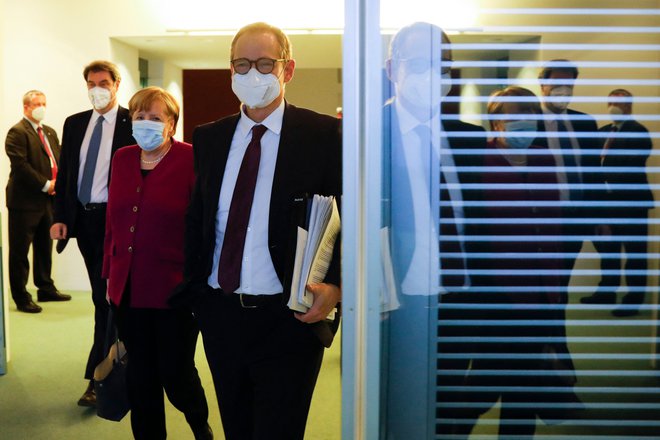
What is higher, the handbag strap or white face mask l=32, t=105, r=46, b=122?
white face mask l=32, t=105, r=46, b=122

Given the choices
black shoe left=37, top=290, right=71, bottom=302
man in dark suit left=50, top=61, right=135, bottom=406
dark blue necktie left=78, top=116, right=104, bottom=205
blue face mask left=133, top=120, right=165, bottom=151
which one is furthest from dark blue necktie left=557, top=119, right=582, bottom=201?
black shoe left=37, top=290, right=71, bottom=302

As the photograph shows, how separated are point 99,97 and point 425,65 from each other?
9.17ft

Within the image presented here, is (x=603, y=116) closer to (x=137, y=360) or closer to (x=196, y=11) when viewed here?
(x=137, y=360)

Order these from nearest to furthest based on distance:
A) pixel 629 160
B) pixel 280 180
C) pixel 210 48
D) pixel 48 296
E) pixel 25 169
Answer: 1. pixel 629 160
2. pixel 280 180
3. pixel 25 169
4. pixel 48 296
5. pixel 210 48

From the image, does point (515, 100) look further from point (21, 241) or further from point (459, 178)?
point (21, 241)

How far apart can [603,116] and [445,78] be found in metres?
0.37

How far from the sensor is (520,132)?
171 cm

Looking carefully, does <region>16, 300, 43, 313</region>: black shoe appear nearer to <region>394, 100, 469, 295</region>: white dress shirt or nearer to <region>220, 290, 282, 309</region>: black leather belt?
<region>220, 290, 282, 309</region>: black leather belt

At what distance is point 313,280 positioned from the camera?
6.74ft

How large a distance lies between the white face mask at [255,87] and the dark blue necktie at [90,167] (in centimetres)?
187

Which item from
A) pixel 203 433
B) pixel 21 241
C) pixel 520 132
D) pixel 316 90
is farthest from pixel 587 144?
pixel 316 90

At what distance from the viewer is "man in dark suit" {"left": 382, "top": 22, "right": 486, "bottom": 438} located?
171cm

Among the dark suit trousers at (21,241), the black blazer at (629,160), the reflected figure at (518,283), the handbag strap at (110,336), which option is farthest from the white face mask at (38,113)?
the black blazer at (629,160)

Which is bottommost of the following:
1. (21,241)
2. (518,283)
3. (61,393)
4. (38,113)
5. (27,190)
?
(61,393)
